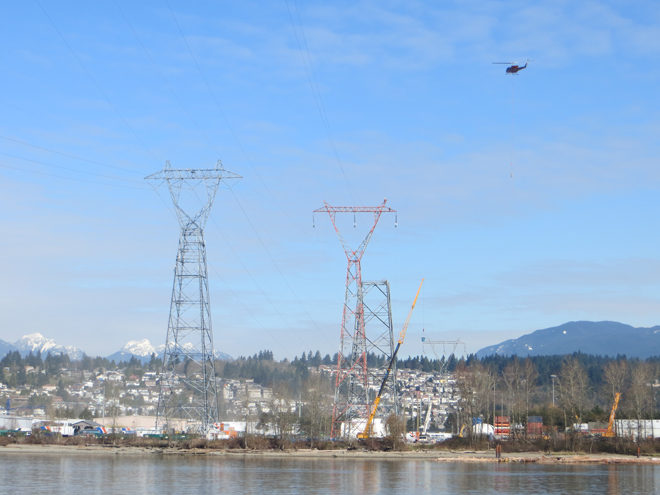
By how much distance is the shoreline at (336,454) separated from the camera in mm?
87938

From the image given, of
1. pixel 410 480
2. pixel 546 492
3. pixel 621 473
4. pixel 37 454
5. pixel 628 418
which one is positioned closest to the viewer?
pixel 546 492

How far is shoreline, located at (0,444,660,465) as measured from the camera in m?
87.9

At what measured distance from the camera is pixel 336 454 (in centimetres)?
9256

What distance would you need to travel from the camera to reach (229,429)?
122m

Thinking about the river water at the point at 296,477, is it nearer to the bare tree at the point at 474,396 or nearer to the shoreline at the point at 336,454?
the shoreline at the point at 336,454

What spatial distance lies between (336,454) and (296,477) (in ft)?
99.3

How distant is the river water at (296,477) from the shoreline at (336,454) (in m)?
4.31

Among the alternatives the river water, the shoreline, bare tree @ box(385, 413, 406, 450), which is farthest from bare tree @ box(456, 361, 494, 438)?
the river water

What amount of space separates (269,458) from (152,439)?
18647mm

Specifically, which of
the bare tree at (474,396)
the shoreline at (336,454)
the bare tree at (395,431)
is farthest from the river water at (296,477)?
the bare tree at (474,396)

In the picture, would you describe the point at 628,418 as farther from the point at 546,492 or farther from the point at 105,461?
the point at 105,461

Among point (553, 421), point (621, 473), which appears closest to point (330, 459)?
point (621, 473)

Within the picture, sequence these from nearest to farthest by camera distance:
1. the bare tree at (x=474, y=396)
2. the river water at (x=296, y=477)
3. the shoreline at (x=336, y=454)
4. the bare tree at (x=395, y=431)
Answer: the river water at (x=296, y=477) < the shoreline at (x=336, y=454) < the bare tree at (x=395, y=431) < the bare tree at (x=474, y=396)

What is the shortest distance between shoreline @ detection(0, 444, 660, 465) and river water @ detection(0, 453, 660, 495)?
4311 mm
